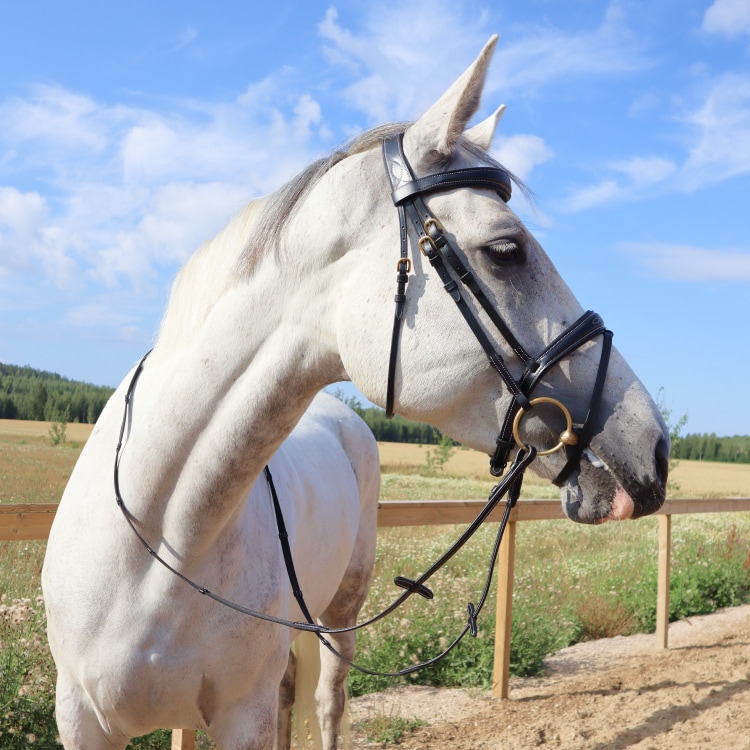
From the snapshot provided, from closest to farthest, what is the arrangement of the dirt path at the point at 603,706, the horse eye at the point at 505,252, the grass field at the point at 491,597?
the horse eye at the point at 505,252 → the grass field at the point at 491,597 → the dirt path at the point at 603,706

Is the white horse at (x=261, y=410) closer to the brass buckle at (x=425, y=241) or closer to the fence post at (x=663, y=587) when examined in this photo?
the brass buckle at (x=425, y=241)

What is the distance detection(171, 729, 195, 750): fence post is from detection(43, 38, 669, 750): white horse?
979 mm

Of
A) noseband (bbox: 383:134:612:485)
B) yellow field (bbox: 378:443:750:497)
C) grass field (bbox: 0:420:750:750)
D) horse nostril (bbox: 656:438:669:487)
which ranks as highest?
noseband (bbox: 383:134:612:485)

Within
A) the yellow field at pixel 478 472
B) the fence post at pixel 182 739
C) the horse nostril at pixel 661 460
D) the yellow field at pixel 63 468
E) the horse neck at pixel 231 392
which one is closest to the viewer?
the horse nostril at pixel 661 460

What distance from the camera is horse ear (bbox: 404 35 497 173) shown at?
1.65m

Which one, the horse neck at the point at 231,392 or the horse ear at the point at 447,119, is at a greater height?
the horse ear at the point at 447,119

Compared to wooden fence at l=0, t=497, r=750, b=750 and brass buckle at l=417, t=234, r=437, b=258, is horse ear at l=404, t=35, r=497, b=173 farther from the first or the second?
wooden fence at l=0, t=497, r=750, b=750

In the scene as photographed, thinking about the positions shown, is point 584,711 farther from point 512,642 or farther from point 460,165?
point 460,165

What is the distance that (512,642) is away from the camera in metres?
5.88

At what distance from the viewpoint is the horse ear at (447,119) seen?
1.65m

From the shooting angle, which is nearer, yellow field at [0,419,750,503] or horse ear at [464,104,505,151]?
horse ear at [464,104,505,151]

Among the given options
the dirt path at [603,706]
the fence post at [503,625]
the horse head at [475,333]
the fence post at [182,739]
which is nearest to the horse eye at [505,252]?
the horse head at [475,333]

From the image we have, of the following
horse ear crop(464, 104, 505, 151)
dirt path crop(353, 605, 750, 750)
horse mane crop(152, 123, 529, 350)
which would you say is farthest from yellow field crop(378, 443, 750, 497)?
horse mane crop(152, 123, 529, 350)

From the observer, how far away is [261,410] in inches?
69.5
